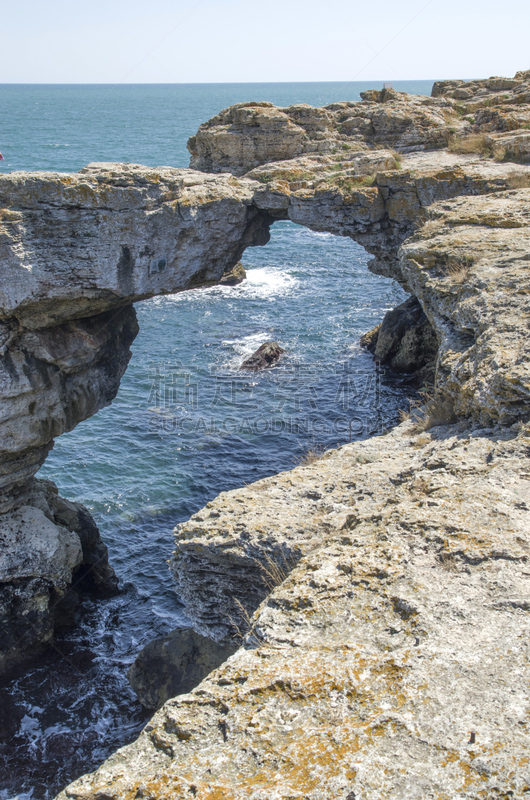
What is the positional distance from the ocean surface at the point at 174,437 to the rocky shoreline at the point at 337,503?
2.27 metres

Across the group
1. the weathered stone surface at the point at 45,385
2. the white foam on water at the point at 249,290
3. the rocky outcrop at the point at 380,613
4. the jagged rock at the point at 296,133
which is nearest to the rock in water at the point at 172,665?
the rocky outcrop at the point at 380,613

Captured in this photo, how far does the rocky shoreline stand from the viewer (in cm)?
435

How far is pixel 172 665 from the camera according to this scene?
14727 mm

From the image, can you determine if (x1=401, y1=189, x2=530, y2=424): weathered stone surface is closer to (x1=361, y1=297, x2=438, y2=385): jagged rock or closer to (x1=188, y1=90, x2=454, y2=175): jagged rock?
(x1=188, y1=90, x2=454, y2=175): jagged rock

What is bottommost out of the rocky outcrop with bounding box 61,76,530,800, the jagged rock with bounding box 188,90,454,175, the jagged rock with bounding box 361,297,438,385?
the jagged rock with bounding box 361,297,438,385

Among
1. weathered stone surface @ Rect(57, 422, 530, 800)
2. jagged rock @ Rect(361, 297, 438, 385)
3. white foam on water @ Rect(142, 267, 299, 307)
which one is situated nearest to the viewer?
weathered stone surface @ Rect(57, 422, 530, 800)

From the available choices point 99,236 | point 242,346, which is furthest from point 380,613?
point 242,346

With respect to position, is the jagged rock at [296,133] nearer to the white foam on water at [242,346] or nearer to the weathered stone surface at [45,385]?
the weathered stone surface at [45,385]

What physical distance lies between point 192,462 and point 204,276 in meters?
7.78

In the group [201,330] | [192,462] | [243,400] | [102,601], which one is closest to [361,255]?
[201,330]

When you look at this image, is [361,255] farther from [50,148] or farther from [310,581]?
[50,148]

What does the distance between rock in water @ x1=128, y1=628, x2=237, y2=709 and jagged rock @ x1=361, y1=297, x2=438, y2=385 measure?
54.9 ft

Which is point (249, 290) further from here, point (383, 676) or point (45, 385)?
point (383, 676)

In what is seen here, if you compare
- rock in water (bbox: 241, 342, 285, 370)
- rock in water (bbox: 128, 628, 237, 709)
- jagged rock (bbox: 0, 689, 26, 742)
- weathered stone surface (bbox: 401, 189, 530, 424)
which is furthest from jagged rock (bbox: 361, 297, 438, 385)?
jagged rock (bbox: 0, 689, 26, 742)
